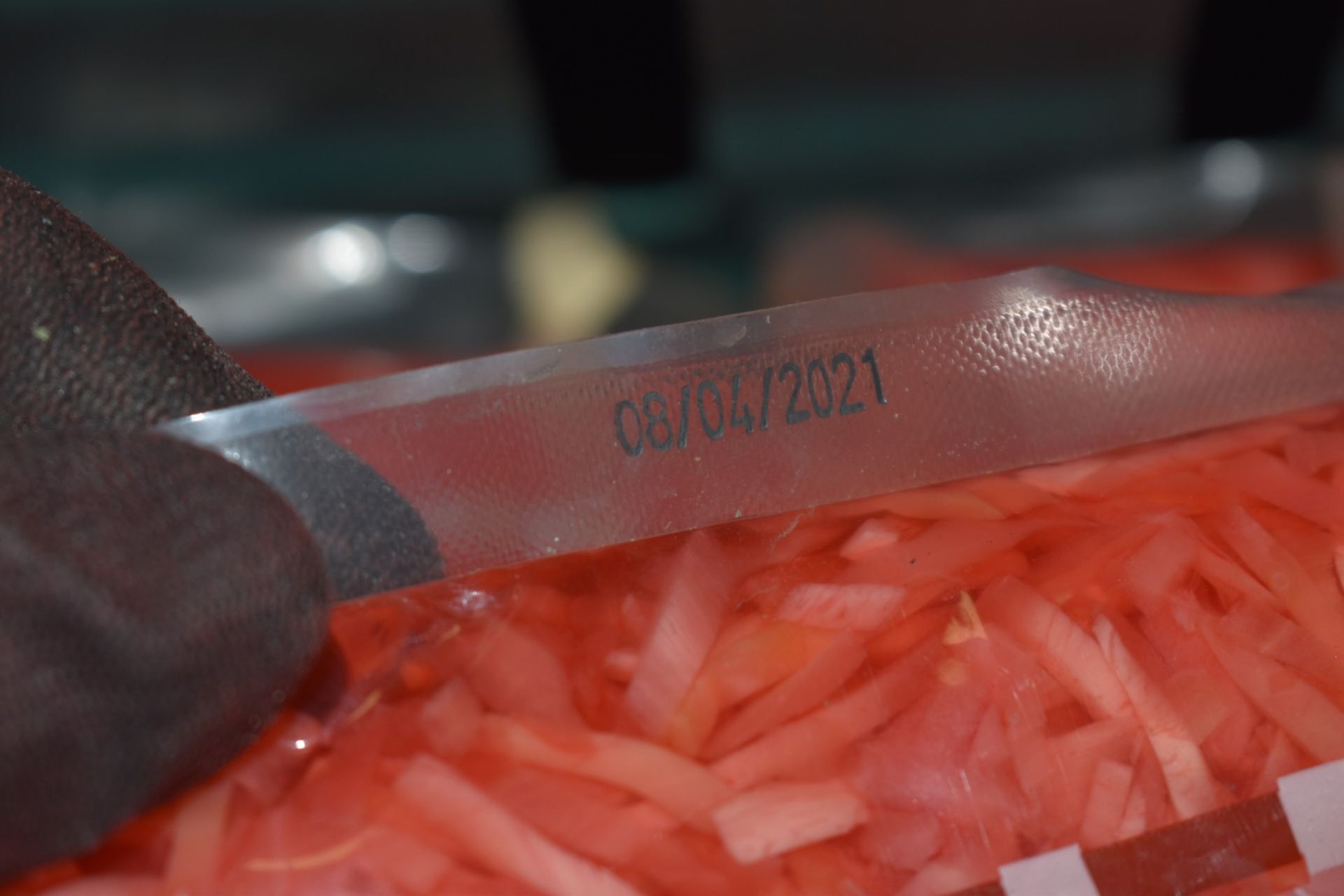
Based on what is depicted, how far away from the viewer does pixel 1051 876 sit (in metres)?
0.28

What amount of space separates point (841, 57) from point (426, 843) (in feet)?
4.28

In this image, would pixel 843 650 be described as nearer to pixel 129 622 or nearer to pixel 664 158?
pixel 129 622

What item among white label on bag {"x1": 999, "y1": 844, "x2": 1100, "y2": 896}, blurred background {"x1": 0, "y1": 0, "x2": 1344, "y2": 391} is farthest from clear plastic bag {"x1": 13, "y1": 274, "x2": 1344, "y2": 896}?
blurred background {"x1": 0, "y1": 0, "x2": 1344, "y2": 391}

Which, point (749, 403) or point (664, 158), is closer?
point (749, 403)

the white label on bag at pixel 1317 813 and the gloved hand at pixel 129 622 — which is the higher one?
the gloved hand at pixel 129 622

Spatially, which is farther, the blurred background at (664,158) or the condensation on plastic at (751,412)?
the blurred background at (664,158)

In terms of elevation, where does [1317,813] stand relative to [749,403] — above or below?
below

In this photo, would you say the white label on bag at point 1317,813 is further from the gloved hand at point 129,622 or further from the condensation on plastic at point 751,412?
the gloved hand at point 129,622

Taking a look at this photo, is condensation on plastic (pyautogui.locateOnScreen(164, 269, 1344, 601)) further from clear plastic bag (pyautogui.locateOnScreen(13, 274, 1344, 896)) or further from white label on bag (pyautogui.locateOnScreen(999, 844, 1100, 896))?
white label on bag (pyautogui.locateOnScreen(999, 844, 1100, 896))

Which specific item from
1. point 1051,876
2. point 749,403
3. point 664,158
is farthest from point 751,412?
point 664,158

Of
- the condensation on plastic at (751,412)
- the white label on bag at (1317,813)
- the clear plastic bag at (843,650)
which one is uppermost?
the condensation on plastic at (751,412)

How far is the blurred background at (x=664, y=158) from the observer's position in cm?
136

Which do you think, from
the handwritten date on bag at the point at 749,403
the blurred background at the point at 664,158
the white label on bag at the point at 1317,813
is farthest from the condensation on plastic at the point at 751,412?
the blurred background at the point at 664,158

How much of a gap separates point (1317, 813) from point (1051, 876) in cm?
8
